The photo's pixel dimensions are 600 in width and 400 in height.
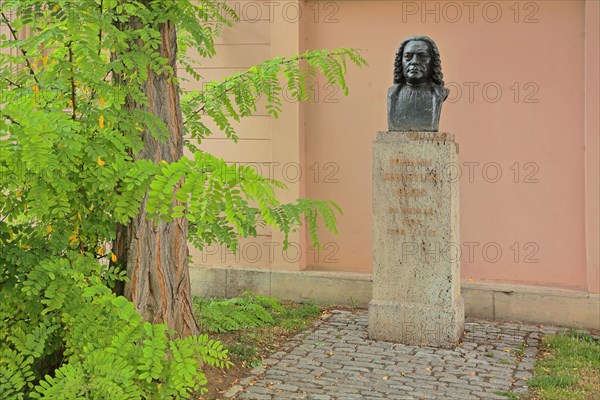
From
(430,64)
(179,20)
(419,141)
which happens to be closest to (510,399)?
(419,141)

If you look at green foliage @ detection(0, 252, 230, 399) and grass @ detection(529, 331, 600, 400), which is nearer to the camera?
green foliage @ detection(0, 252, 230, 399)

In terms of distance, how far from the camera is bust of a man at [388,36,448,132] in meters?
6.92

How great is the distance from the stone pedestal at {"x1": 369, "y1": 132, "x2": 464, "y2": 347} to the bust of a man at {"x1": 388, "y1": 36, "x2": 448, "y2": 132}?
0.60 ft

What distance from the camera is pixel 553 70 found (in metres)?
7.86

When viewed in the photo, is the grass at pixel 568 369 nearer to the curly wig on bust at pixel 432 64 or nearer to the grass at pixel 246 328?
the grass at pixel 246 328

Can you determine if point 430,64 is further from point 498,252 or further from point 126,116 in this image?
point 126,116

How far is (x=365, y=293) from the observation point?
8375 mm

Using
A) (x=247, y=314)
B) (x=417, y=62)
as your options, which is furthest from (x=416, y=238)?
(x=247, y=314)

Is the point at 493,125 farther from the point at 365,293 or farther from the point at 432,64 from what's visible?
the point at 365,293

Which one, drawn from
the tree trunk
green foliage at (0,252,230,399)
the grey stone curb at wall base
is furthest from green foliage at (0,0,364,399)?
the grey stone curb at wall base

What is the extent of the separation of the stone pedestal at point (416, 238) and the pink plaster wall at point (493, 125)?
1.33 m

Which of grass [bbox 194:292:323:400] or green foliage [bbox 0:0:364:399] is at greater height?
green foliage [bbox 0:0:364:399]

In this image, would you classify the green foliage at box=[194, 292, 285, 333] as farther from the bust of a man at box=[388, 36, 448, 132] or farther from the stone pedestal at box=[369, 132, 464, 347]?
the bust of a man at box=[388, 36, 448, 132]

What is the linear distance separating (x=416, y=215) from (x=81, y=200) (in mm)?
3312
